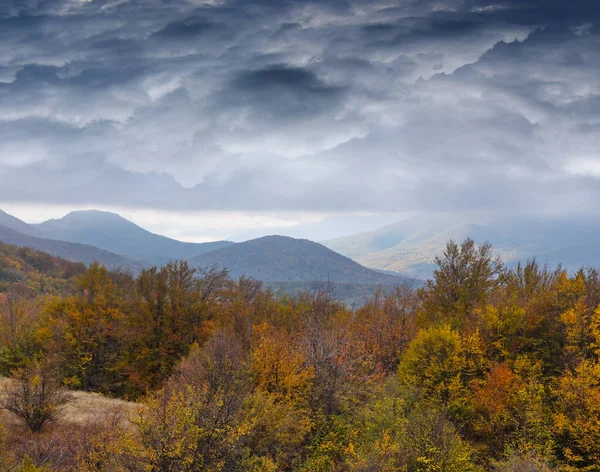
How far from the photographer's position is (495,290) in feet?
177

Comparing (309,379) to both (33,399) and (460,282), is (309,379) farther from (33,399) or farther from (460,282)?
(460,282)

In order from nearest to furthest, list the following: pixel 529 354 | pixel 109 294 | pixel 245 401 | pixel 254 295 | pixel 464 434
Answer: pixel 245 401, pixel 464 434, pixel 529 354, pixel 109 294, pixel 254 295

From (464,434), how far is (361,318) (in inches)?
982

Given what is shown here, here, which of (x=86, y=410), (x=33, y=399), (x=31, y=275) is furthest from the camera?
(x=31, y=275)

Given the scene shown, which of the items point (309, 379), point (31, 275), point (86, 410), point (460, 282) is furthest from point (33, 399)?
point (31, 275)

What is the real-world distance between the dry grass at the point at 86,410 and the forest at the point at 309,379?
299mm

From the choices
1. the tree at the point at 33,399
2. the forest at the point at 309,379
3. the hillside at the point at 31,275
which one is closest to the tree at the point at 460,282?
the forest at the point at 309,379

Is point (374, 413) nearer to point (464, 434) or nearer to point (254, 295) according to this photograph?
point (464, 434)

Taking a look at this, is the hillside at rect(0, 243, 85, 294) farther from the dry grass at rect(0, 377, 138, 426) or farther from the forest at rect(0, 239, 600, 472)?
the dry grass at rect(0, 377, 138, 426)

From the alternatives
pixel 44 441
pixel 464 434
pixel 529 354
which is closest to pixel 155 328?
pixel 44 441

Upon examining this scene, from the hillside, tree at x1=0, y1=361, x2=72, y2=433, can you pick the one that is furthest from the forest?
the hillside

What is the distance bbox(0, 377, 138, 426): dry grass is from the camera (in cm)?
3177

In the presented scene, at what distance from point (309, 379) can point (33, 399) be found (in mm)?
22236

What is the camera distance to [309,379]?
36.2m
